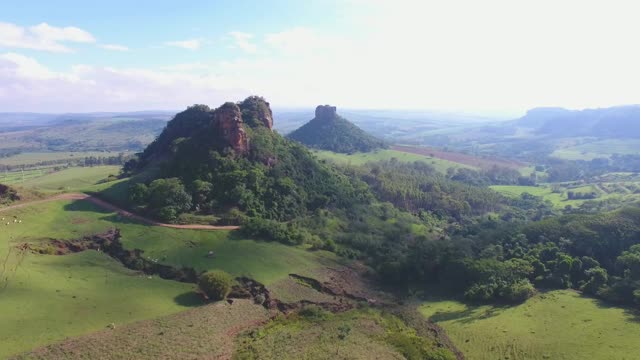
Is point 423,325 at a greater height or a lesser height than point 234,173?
lesser

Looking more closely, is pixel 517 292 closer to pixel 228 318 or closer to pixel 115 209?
pixel 228 318

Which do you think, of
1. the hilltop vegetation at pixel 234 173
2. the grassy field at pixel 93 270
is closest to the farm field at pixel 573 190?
the hilltop vegetation at pixel 234 173

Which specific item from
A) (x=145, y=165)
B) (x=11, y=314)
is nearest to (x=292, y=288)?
(x=11, y=314)

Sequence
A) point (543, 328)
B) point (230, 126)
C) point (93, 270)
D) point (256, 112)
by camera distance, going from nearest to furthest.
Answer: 1. point (543, 328)
2. point (93, 270)
3. point (230, 126)
4. point (256, 112)

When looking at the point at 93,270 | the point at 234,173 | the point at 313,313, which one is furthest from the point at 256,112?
the point at 313,313

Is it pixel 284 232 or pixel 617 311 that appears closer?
pixel 617 311

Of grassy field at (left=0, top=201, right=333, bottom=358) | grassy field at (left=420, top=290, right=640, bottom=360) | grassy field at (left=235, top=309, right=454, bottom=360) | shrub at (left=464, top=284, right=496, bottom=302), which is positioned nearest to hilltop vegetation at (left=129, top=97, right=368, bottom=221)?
grassy field at (left=0, top=201, right=333, bottom=358)

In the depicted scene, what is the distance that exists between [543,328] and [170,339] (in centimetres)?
4518

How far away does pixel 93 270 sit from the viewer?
64.4 metres

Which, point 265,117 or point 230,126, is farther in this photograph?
point 265,117

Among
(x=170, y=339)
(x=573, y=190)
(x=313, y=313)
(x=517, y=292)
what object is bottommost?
(x=573, y=190)

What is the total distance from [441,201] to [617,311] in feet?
244

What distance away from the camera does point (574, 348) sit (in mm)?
55219

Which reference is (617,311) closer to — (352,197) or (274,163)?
(352,197)
